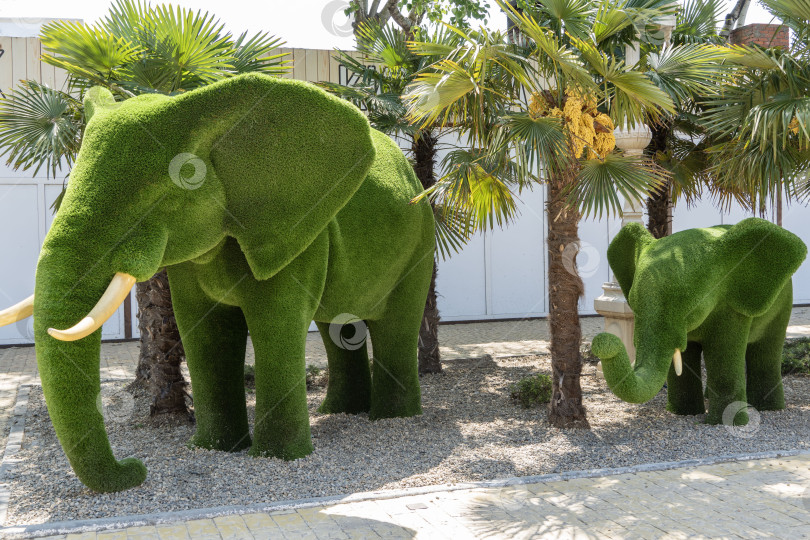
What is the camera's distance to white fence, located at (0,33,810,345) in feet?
45.9

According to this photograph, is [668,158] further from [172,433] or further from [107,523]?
[107,523]

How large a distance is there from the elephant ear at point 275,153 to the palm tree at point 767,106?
14.0ft

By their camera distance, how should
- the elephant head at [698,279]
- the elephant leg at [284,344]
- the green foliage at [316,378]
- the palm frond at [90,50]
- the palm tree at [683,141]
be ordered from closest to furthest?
the elephant leg at [284,344] → the elephant head at [698,279] → the palm frond at [90,50] → the palm tree at [683,141] → the green foliage at [316,378]

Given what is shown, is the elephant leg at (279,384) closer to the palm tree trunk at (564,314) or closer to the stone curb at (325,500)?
the stone curb at (325,500)

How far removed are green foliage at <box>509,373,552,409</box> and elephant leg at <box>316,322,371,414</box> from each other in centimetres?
162

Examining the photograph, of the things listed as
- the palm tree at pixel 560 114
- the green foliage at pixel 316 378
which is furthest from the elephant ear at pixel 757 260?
the green foliage at pixel 316 378

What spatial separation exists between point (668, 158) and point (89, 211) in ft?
25.0

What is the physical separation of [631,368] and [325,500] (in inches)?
89.4

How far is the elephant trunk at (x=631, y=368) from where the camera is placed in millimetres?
5332

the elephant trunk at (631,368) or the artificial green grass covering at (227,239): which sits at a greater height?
the artificial green grass covering at (227,239)

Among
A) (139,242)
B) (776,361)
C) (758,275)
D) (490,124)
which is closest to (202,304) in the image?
(139,242)

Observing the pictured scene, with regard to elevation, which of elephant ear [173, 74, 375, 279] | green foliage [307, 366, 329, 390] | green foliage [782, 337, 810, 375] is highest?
elephant ear [173, 74, 375, 279]

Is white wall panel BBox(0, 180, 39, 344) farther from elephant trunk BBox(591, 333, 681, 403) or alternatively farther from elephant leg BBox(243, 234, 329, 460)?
elephant trunk BBox(591, 333, 681, 403)

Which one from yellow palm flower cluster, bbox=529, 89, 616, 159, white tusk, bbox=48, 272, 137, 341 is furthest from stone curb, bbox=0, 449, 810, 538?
yellow palm flower cluster, bbox=529, 89, 616, 159
